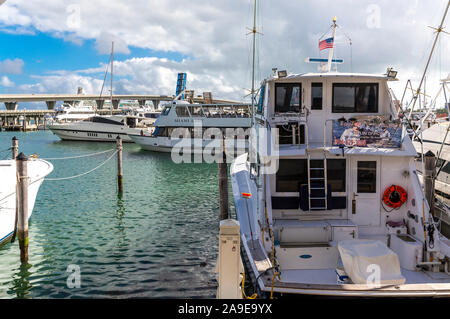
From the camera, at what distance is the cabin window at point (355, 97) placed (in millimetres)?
10555

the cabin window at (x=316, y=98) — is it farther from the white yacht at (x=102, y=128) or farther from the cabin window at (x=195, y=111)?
the white yacht at (x=102, y=128)

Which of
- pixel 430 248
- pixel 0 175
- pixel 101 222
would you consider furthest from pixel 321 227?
pixel 0 175

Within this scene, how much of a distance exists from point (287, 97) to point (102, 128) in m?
44.8

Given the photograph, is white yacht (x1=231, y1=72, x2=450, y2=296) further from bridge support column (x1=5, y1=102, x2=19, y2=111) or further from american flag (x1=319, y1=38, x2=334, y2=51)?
bridge support column (x1=5, y1=102, x2=19, y2=111)

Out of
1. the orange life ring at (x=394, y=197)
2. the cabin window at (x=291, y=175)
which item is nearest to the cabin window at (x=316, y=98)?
the cabin window at (x=291, y=175)

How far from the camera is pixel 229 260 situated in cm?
636

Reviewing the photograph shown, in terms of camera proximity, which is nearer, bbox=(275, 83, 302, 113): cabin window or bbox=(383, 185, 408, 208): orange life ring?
bbox=(383, 185, 408, 208): orange life ring

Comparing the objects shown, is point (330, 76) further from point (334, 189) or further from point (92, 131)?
point (92, 131)

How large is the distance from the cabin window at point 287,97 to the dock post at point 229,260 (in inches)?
206

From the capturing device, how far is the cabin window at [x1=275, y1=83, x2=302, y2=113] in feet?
34.7

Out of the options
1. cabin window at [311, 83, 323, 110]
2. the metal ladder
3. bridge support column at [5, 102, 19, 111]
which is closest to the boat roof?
cabin window at [311, 83, 323, 110]

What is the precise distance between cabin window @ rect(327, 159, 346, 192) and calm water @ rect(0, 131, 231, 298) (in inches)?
165
